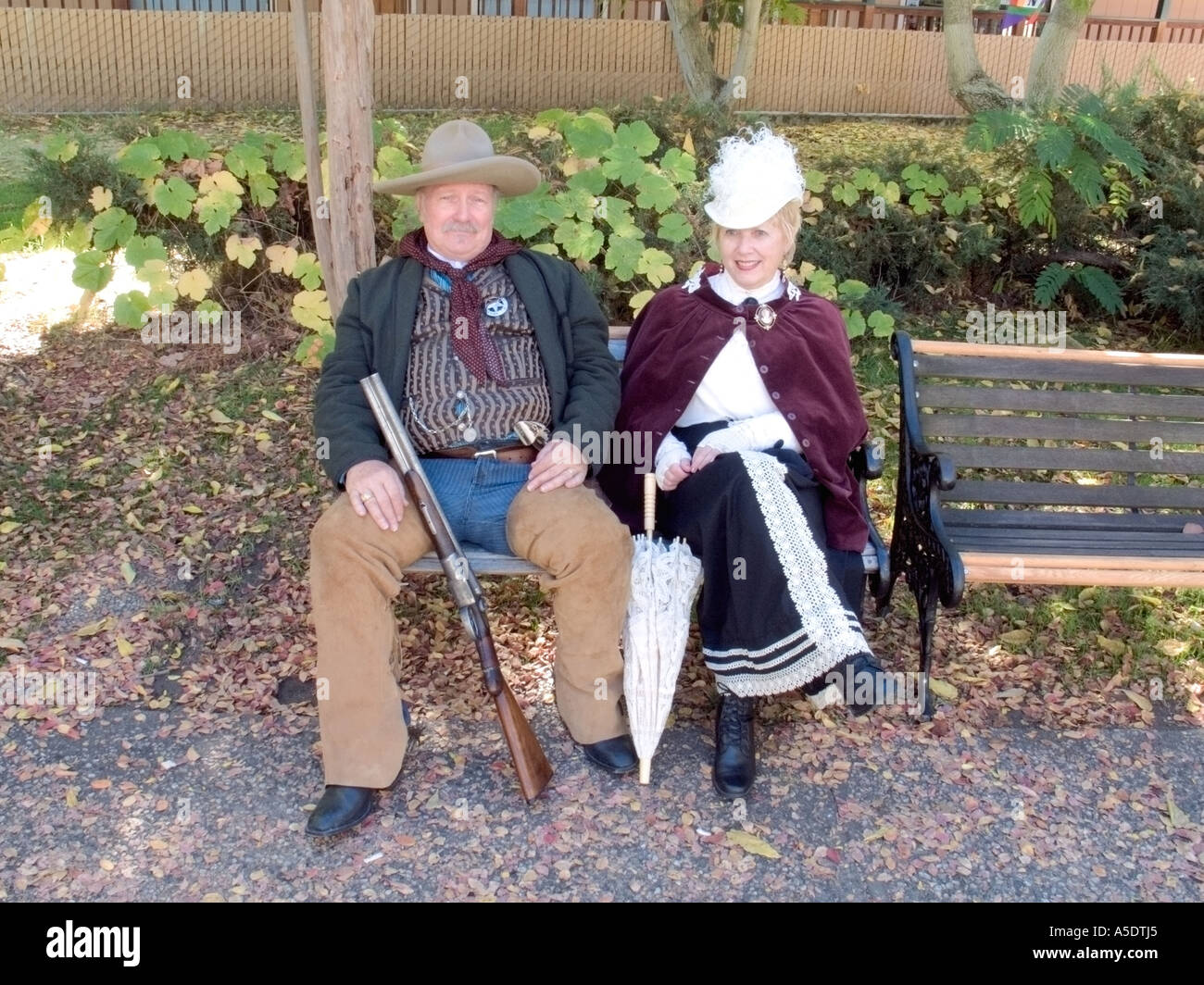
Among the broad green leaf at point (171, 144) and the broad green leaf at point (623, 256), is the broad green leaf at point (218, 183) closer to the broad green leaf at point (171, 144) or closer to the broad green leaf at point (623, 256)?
the broad green leaf at point (171, 144)

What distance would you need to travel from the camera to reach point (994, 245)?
621 centimetres

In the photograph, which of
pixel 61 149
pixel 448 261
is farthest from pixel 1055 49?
pixel 61 149

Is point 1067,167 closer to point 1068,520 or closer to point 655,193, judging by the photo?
point 655,193

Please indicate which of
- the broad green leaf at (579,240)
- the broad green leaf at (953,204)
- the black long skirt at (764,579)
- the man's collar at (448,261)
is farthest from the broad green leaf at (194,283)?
the broad green leaf at (953,204)

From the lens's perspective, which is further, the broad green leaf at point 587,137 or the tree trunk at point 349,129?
the broad green leaf at point 587,137

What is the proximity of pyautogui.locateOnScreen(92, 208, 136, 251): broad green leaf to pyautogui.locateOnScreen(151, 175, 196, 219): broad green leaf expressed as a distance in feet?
0.73

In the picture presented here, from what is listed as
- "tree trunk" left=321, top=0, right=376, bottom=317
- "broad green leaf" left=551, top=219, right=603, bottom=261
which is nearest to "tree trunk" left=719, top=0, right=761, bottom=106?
"broad green leaf" left=551, top=219, right=603, bottom=261

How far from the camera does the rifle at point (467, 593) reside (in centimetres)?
302

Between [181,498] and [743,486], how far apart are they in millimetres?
2559

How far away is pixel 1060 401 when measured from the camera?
4.07m

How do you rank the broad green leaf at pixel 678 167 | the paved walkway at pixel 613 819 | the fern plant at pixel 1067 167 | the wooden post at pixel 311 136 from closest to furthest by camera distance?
the paved walkway at pixel 613 819
the wooden post at pixel 311 136
the broad green leaf at pixel 678 167
the fern plant at pixel 1067 167

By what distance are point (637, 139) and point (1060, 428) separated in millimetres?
2580

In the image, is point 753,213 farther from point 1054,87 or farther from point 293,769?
point 1054,87

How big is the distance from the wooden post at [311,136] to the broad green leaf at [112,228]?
1.22 m
